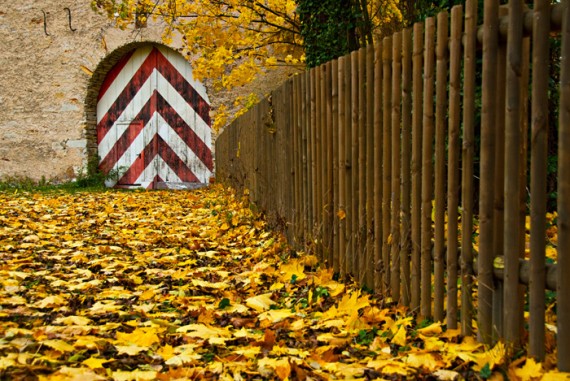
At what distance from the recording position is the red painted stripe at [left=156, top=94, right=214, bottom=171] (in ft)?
38.7

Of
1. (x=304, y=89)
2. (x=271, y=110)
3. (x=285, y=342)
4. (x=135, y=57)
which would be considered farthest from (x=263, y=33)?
(x=285, y=342)

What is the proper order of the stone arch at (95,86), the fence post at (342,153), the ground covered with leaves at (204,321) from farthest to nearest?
1. the stone arch at (95,86)
2. the fence post at (342,153)
3. the ground covered with leaves at (204,321)

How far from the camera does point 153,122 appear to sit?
1209 cm

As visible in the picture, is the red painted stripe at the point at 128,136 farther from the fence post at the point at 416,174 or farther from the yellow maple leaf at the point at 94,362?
the yellow maple leaf at the point at 94,362

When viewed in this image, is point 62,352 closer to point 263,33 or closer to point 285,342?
point 285,342

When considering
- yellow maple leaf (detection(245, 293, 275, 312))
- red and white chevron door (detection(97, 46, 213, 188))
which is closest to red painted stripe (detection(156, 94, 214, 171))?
red and white chevron door (detection(97, 46, 213, 188))

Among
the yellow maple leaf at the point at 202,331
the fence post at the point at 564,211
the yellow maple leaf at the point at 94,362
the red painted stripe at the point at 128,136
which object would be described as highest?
the red painted stripe at the point at 128,136

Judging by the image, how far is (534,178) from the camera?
1802 millimetres

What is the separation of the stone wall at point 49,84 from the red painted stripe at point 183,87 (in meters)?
0.72

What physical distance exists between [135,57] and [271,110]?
8339mm

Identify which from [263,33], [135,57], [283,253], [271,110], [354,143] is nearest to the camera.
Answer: [354,143]

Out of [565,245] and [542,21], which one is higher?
[542,21]

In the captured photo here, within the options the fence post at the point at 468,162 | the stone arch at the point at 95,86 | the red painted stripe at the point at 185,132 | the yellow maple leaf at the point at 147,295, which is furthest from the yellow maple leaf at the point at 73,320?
the stone arch at the point at 95,86

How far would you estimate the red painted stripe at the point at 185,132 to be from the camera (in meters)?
11.8
